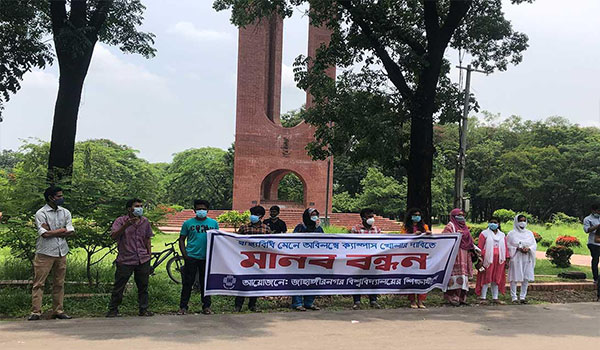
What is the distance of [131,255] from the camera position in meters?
6.90

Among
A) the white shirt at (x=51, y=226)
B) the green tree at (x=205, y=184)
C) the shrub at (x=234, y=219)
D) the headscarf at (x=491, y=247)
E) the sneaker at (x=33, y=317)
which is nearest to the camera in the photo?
the sneaker at (x=33, y=317)

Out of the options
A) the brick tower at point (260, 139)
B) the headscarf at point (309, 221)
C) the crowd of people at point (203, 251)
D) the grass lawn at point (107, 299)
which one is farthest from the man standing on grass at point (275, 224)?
the brick tower at point (260, 139)

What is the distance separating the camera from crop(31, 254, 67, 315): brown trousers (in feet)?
21.4

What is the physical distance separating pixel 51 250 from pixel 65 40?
4.52 m

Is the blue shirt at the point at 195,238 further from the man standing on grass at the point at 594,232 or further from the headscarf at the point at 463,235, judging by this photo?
the man standing on grass at the point at 594,232

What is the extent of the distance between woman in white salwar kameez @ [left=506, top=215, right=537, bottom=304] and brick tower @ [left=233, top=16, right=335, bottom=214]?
24438mm

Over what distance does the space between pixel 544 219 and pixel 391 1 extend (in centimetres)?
4543

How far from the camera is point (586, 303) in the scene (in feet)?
29.7

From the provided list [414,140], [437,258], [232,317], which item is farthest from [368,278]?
[414,140]

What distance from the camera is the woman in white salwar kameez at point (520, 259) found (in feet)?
28.9

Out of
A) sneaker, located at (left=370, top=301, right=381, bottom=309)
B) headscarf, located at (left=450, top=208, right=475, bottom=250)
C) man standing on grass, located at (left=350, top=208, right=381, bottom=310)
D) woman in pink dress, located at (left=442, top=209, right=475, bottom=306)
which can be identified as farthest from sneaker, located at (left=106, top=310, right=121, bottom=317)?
headscarf, located at (left=450, top=208, right=475, bottom=250)

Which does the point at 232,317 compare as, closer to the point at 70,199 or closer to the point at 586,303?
the point at 70,199

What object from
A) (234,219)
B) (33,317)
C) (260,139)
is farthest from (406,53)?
(260,139)

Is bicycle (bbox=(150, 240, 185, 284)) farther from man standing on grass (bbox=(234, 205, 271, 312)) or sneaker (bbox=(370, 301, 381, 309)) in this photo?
sneaker (bbox=(370, 301, 381, 309))
